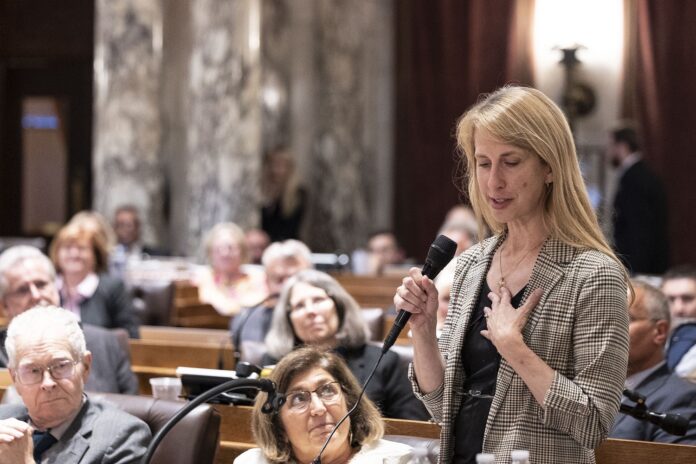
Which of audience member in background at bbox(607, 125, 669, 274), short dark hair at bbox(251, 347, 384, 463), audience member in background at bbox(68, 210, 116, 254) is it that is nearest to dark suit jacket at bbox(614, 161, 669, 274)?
audience member in background at bbox(607, 125, 669, 274)

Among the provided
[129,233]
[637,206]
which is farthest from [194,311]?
[637,206]

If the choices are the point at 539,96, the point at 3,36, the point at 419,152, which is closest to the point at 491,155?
the point at 539,96

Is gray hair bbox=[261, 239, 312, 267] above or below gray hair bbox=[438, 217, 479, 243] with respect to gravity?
below

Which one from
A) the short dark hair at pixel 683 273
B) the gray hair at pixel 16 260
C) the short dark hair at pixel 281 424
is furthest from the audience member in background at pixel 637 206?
the short dark hair at pixel 281 424

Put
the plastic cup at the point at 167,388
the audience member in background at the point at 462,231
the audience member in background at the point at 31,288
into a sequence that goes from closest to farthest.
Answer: the plastic cup at the point at 167,388 → the audience member in background at the point at 31,288 → the audience member in background at the point at 462,231

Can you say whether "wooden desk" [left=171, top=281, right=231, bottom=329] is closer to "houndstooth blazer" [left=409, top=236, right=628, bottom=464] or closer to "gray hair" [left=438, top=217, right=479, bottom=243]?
"gray hair" [left=438, top=217, right=479, bottom=243]

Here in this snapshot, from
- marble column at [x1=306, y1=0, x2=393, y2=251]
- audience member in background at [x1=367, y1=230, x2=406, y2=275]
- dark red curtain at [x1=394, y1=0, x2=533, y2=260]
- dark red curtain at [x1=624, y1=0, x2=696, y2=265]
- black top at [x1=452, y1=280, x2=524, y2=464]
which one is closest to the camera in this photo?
black top at [x1=452, y1=280, x2=524, y2=464]

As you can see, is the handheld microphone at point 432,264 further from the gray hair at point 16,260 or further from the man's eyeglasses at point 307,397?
the gray hair at point 16,260

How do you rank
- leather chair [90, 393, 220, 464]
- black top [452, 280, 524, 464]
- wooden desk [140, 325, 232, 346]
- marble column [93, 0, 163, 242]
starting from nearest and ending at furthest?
1. black top [452, 280, 524, 464]
2. leather chair [90, 393, 220, 464]
3. wooden desk [140, 325, 232, 346]
4. marble column [93, 0, 163, 242]

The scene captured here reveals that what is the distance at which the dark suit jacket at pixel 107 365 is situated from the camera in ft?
15.7

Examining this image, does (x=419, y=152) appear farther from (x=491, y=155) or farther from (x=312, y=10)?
(x=491, y=155)

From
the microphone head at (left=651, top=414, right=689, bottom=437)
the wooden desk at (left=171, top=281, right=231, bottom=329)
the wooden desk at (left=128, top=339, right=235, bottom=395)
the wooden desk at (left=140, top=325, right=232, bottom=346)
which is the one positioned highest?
the microphone head at (left=651, top=414, right=689, bottom=437)

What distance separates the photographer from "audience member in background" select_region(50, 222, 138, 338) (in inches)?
260

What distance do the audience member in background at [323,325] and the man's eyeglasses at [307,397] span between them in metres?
1.16
